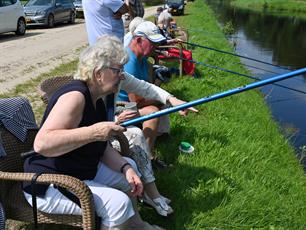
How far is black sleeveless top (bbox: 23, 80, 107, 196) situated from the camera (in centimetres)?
238

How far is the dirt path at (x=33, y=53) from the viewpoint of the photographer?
7976 mm

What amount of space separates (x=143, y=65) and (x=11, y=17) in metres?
10.4

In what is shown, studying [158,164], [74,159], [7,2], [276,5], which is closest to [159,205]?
[158,164]

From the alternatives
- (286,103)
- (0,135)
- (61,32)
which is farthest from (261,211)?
(61,32)

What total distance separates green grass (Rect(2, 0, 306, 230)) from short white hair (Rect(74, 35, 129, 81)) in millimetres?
1359

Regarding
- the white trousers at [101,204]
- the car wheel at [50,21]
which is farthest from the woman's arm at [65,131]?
the car wheel at [50,21]

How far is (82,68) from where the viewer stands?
2.44 m

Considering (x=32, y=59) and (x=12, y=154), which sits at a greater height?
(x=12, y=154)

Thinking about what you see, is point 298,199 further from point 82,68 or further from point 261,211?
point 82,68

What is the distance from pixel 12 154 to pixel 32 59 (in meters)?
7.43

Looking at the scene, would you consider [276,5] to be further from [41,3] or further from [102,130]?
[102,130]

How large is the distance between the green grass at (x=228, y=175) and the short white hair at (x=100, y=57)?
1.36 meters

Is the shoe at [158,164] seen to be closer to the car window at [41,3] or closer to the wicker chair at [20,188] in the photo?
the wicker chair at [20,188]

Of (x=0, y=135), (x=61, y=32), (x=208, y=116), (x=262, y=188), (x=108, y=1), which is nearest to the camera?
(x=0, y=135)
